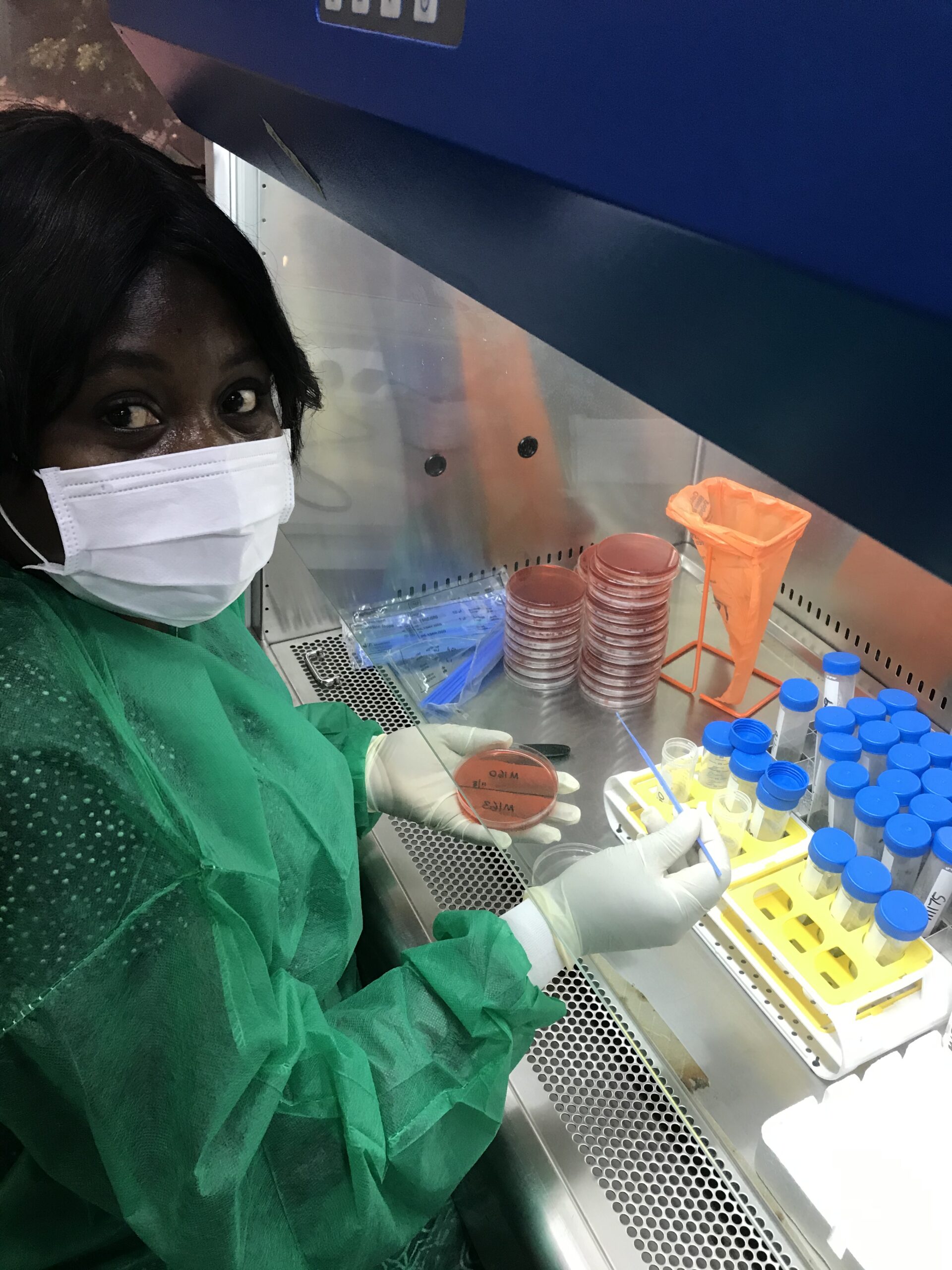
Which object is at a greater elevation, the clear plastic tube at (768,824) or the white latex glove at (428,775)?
the clear plastic tube at (768,824)

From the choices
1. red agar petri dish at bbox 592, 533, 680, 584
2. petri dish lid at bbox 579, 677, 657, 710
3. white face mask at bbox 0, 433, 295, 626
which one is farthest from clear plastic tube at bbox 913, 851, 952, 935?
white face mask at bbox 0, 433, 295, 626

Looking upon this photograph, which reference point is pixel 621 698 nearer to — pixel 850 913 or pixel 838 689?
pixel 838 689

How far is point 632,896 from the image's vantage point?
3.67 ft

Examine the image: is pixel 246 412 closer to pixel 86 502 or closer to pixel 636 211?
pixel 86 502

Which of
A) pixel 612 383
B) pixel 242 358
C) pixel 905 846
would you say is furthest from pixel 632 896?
pixel 242 358

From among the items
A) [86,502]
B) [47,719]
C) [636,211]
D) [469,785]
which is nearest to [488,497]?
[469,785]

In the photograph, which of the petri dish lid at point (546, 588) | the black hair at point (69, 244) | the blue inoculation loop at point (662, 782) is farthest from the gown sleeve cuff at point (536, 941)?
the black hair at point (69, 244)

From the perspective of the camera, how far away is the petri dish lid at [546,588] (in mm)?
1684

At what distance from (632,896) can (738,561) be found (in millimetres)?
668

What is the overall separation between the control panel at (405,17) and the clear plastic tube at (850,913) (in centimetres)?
103

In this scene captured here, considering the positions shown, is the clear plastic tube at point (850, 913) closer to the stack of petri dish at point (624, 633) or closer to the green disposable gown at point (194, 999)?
the green disposable gown at point (194, 999)

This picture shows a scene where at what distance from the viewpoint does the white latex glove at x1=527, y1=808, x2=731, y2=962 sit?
3.69 feet

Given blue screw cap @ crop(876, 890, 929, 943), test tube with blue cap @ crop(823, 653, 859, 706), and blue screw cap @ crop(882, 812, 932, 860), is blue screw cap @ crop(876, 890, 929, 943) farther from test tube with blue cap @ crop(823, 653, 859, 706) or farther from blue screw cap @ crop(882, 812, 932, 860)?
test tube with blue cap @ crop(823, 653, 859, 706)

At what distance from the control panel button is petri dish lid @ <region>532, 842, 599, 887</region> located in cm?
94
